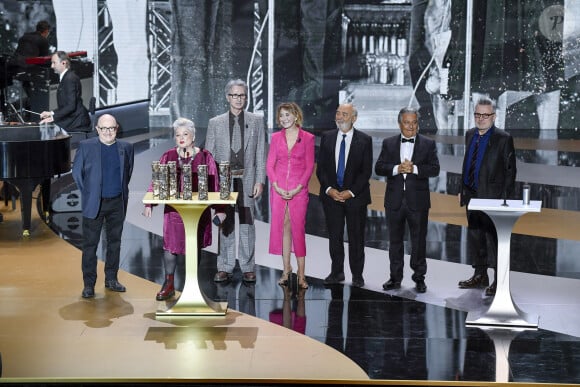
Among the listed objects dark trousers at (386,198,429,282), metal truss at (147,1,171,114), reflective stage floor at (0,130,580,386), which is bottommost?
reflective stage floor at (0,130,580,386)

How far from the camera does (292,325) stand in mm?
7277

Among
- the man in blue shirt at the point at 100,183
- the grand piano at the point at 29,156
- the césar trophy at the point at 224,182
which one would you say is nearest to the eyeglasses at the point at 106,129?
the man in blue shirt at the point at 100,183

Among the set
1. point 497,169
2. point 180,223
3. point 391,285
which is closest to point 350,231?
point 391,285

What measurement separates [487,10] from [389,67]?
7.05 feet

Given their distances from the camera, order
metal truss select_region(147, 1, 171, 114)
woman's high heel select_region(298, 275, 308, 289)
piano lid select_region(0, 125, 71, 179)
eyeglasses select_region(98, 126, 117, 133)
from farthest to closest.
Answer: metal truss select_region(147, 1, 171, 114) < piano lid select_region(0, 125, 71, 179) < woman's high heel select_region(298, 275, 308, 289) < eyeglasses select_region(98, 126, 117, 133)

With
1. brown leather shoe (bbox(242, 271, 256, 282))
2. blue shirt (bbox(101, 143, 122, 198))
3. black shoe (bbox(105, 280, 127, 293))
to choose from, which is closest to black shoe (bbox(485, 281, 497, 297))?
brown leather shoe (bbox(242, 271, 256, 282))

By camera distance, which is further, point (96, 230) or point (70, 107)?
point (70, 107)

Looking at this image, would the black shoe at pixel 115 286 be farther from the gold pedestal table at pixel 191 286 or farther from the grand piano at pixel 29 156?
the grand piano at pixel 29 156

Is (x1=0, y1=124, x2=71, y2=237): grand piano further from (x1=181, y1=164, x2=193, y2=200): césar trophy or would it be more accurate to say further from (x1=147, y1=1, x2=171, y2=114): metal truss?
(x1=147, y1=1, x2=171, y2=114): metal truss

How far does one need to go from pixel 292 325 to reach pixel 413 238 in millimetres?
1501

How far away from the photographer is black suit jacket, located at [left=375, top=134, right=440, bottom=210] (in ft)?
26.6

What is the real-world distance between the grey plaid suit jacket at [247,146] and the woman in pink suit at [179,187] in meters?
0.68

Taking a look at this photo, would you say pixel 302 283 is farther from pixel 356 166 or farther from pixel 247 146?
pixel 247 146

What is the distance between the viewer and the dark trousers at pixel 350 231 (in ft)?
27.2
